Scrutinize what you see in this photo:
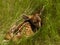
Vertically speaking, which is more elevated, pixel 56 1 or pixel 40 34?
pixel 56 1

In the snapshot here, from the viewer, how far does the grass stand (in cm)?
274

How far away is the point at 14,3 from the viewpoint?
10.2ft

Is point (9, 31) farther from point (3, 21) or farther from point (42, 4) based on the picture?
point (42, 4)

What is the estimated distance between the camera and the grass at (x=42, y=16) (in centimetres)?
274

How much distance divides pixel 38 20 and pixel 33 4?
0.25 meters

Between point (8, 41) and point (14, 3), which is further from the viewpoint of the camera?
point (14, 3)

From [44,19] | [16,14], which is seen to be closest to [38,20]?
[44,19]

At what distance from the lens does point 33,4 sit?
3.00 meters

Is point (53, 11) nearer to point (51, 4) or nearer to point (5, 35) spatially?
point (51, 4)

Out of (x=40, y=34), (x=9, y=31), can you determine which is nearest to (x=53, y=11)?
(x=40, y=34)

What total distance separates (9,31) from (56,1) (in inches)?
25.4

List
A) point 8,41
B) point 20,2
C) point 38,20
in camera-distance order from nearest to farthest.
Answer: point 8,41, point 38,20, point 20,2

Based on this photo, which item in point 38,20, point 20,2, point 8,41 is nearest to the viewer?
point 8,41

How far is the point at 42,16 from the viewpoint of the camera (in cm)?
290
